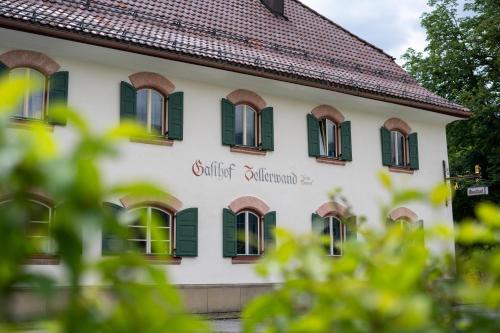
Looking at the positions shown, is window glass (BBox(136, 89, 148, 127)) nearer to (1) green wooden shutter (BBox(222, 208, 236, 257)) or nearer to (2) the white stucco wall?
(2) the white stucco wall

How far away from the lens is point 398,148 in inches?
774

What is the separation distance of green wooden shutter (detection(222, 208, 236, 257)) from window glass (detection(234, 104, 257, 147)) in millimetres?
1872

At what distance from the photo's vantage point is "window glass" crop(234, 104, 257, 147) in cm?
1623

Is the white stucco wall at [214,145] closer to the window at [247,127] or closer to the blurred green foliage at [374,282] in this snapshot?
the window at [247,127]

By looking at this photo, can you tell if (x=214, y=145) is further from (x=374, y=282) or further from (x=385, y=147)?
(x=374, y=282)

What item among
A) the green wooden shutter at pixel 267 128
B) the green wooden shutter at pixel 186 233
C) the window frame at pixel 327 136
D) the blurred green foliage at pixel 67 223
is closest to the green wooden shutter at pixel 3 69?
A: the green wooden shutter at pixel 186 233

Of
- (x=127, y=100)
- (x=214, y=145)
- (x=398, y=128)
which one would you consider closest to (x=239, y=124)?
(x=214, y=145)

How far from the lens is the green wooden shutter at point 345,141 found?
18.1 meters

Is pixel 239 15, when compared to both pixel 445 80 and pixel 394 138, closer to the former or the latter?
pixel 394 138

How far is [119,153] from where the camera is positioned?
3.12ft

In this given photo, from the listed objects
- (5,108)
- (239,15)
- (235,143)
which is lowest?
(5,108)

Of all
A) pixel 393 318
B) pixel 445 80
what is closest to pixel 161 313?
pixel 393 318

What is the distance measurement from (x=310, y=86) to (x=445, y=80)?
1390 cm

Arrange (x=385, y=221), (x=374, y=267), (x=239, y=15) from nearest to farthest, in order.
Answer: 1. (x=374, y=267)
2. (x=385, y=221)
3. (x=239, y=15)
